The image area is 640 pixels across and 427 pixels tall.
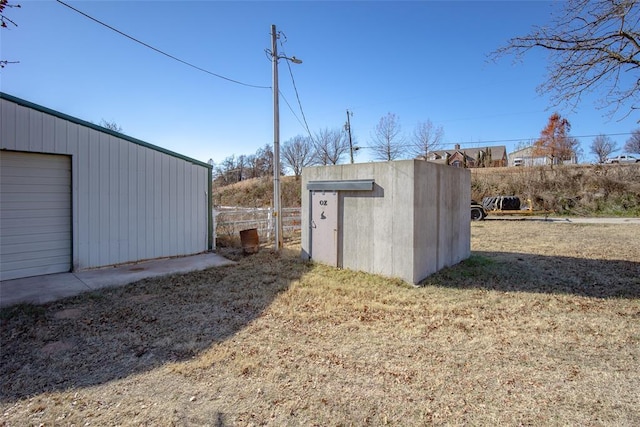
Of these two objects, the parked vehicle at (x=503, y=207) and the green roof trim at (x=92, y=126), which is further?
the parked vehicle at (x=503, y=207)

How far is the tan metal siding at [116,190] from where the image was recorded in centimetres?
622

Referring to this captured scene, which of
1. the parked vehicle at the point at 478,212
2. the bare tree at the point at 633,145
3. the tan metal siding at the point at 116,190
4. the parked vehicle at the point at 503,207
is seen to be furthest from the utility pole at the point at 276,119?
the bare tree at the point at 633,145

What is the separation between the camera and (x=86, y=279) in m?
6.17

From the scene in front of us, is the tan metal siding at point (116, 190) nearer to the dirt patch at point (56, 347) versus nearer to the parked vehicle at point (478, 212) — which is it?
the dirt patch at point (56, 347)

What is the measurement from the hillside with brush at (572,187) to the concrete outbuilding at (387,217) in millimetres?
19421

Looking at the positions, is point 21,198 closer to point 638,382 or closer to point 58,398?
point 58,398

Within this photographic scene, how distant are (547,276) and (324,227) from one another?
4.64m

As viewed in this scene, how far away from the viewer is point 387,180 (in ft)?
A: 20.6

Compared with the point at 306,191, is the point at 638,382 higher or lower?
lower

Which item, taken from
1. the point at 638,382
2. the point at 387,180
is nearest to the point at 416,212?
the point at 387,180

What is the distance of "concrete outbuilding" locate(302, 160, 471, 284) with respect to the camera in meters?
6.02

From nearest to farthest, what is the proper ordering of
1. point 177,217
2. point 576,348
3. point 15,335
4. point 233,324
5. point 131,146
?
point 576,348
point 15,335
point 233,324
point 131,146
point 177,217

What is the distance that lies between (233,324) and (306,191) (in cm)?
420

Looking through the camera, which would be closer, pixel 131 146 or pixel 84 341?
pixel 84 341
